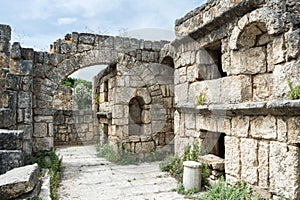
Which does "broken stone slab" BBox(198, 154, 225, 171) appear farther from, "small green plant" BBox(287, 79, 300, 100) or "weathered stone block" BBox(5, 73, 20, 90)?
"weathered stone block" BBox(5, 73, 20, 90)

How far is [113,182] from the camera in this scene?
531 centimetres

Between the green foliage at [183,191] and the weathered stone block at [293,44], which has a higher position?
the weathered stone block at [293,44]

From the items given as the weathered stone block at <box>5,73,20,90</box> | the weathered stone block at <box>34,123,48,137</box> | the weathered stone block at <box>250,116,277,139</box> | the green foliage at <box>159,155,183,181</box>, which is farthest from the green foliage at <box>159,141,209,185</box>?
the weathered stone block at <box>5,73,20,90</box>

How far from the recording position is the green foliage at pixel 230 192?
3693 millimetres

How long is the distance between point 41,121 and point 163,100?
11.3 feet

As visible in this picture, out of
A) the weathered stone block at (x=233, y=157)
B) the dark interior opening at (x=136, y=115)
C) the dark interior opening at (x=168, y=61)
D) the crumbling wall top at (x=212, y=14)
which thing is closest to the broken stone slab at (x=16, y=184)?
the weathered stone block at (x=233, y=157)

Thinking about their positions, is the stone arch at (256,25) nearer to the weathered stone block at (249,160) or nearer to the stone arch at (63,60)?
the weathered stone block at (249,160)

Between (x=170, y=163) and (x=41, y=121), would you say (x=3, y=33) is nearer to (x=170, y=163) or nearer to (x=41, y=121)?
(x=41, y=121)

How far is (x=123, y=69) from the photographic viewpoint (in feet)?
24.2

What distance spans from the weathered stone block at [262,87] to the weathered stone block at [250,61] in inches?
4.2

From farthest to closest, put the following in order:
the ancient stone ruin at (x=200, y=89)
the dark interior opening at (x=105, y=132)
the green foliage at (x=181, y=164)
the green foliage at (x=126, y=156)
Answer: the dark interior opening at (x=105, y=132) → the green foliage at (x=126, y=156) → the green foliage at (x=181, y=164) → the ancient stone ruin at (x=200, y=89)

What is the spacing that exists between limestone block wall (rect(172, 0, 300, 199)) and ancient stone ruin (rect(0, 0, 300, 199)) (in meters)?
0.01

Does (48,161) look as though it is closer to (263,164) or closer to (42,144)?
(42,144)

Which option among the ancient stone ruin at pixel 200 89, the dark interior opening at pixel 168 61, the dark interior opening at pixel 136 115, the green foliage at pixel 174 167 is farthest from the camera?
the dark interior opening at pixel 136 115
